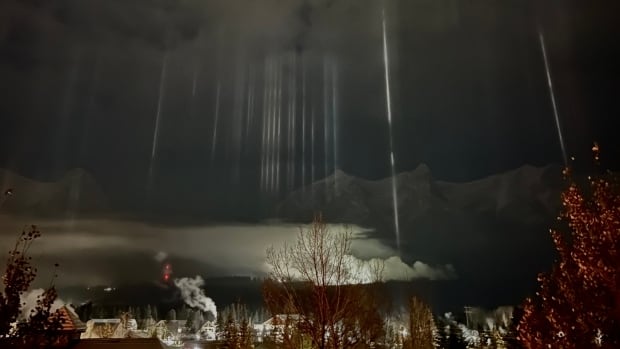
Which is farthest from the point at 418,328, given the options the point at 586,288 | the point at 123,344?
the point at 586,288

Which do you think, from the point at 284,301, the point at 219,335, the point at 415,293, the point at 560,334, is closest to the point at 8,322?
the point at 284,301

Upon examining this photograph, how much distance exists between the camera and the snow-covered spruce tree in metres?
11.3

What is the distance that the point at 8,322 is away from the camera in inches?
500

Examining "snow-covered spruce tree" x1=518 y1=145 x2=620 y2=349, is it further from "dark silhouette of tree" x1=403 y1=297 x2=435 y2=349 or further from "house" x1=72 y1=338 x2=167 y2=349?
"dark silhouette of tree" x1=403 y1=297 x2=435 y2=349

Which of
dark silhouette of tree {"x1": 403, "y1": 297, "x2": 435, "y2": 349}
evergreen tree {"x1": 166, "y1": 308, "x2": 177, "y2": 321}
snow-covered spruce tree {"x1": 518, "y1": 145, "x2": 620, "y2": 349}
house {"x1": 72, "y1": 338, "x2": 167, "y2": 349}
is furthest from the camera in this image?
evergreen tree {"x1": 166, "y1": 308, "x2": 177, "y2": 321}

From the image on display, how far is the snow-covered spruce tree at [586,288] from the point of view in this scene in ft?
37.1

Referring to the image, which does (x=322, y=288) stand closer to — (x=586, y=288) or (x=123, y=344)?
(x=586, y=288)

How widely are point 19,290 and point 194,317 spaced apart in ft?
457

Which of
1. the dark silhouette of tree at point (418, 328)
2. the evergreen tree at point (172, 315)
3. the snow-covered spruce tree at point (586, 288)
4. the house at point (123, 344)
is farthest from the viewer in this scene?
the evergreen tree at point (172, 315)

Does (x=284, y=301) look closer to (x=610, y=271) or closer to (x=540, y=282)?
(x=540, y=282)

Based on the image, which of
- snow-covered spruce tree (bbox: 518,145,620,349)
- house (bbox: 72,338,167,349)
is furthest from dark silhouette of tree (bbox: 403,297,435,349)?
snow-covered spruce tree (bbox: 518,145,620,349)

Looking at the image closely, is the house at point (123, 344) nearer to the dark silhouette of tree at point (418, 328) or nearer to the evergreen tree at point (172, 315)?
the dark silhouette of tree at point (418, 328)

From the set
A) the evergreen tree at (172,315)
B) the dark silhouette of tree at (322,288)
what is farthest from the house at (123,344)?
the evergreen tree at (172,315)

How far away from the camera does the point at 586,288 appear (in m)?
11.7
